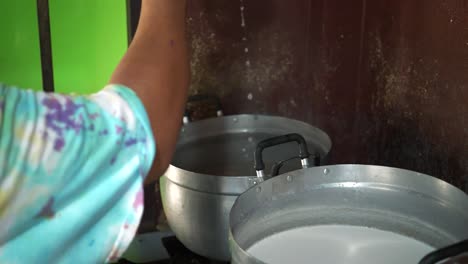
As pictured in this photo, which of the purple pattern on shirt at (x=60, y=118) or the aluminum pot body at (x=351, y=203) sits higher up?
the purple pattern on shirt at (x=60, y=118)

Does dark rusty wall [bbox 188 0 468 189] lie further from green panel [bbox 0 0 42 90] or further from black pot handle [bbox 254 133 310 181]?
green panel [bbox 0 0 42 90]

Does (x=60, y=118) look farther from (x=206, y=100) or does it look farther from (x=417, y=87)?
(x=206, y=100)

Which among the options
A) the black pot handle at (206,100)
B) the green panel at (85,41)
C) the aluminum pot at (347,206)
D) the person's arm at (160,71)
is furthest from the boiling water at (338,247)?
the green panel at (85,41)

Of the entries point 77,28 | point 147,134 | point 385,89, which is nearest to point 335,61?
point 385,89

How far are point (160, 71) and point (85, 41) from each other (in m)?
0.97

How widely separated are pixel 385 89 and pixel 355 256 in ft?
1.53

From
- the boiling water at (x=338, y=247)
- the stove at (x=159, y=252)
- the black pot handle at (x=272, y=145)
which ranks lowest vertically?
the stove at (x=159, y=252)

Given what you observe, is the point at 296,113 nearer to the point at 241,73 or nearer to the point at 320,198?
the point at 241,73

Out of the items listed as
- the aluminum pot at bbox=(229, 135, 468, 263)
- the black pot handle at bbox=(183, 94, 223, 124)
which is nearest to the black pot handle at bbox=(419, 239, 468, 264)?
the aluminum pot at bbox=(229, 135, 468, 263)

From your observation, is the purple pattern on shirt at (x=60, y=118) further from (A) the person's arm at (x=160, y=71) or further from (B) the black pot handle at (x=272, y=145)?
(B) the black pot handle at (x=272, y=145)

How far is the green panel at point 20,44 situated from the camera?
52.4 inches

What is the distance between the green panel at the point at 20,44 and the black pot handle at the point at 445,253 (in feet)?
3.54

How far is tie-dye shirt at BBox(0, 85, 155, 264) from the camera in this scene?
1.38ft

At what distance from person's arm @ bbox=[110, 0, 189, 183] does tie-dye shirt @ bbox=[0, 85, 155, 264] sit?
0.02 m
